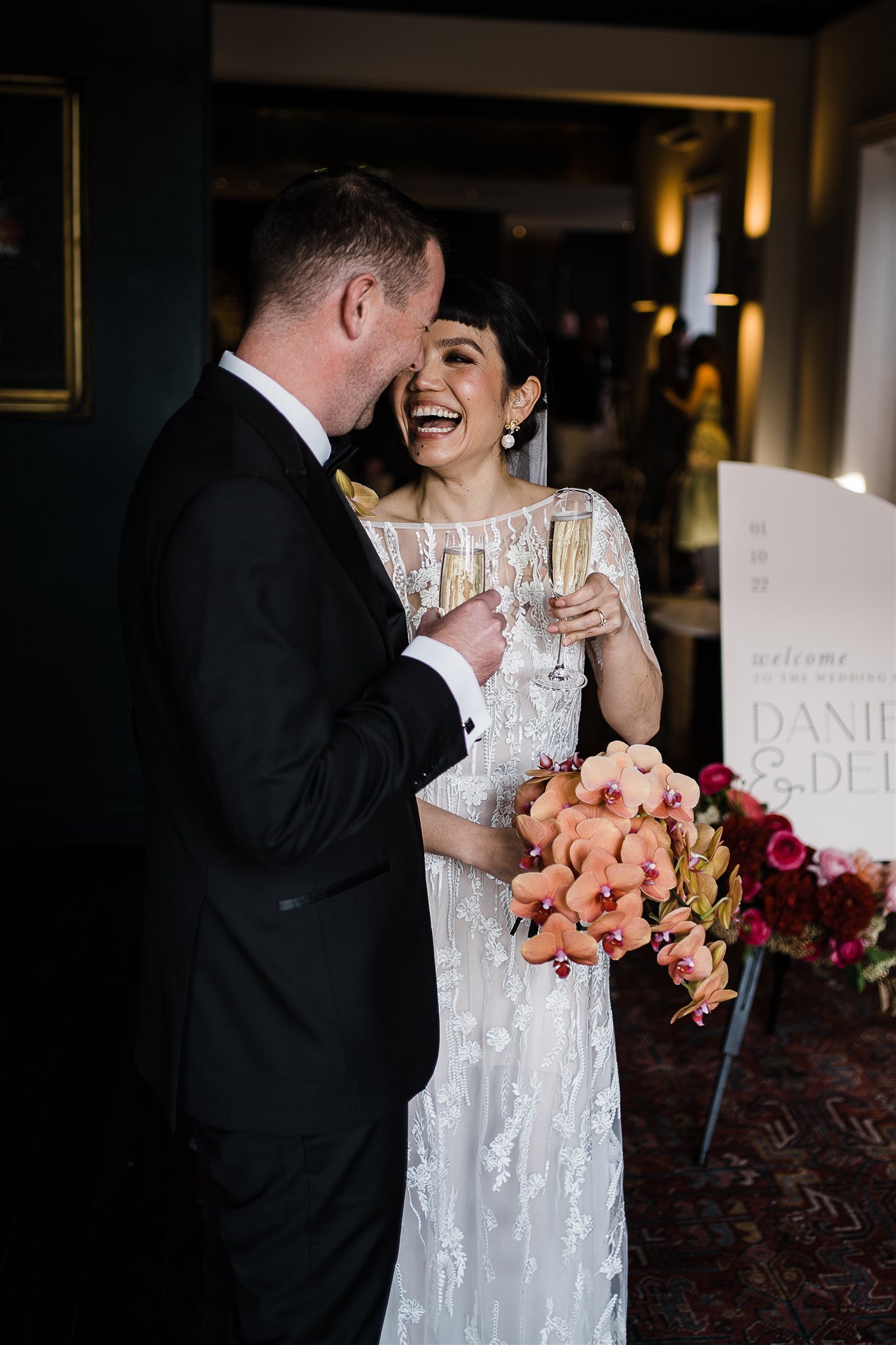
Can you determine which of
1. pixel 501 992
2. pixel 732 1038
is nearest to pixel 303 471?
pixel 501 992

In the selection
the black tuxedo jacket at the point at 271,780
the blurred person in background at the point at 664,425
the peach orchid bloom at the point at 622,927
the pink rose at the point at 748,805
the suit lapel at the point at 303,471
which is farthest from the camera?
the blurred person in background at the point at 664,425

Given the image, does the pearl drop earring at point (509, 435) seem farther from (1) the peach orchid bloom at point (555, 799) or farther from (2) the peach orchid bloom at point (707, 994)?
(2) the peach orchid bloom at point (707, 994)

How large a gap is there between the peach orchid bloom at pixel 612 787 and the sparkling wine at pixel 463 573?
0.27 metres

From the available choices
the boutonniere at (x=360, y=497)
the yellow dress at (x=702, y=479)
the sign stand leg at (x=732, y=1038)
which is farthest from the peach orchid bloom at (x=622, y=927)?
the yellow dress at (x=702, y=479)

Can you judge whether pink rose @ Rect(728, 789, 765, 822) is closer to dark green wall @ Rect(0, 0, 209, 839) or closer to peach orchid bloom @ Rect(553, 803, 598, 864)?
peach orchid bloom @ Rect(553, 803, 598, 864)

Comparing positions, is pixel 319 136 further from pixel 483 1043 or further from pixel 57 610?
pixel 483 1043

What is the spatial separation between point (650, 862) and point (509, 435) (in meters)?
0.76

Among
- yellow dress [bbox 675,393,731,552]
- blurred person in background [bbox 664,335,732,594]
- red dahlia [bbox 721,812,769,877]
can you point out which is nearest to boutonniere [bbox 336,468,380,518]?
red dahlia [bbox 721,812,769,877]

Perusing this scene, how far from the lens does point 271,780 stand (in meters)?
1.15

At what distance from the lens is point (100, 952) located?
373 centimetres

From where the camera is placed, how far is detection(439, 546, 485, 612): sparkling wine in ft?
5.16

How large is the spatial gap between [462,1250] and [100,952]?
207cm

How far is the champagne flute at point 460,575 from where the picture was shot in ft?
5.16

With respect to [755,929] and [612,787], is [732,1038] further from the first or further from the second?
[612,787]
